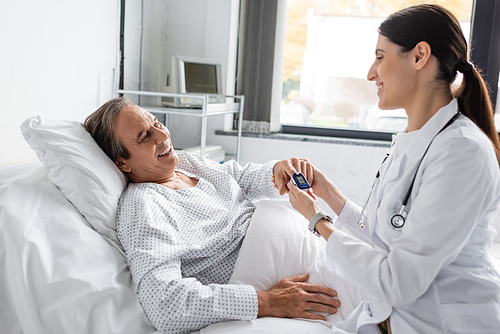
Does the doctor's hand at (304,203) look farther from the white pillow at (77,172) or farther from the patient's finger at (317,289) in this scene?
the white pillow at (77,172)

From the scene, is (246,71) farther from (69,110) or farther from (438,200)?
(438,200)

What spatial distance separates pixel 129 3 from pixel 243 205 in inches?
64.5

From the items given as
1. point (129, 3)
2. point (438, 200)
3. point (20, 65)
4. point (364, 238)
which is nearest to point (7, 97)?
point (20, 65)

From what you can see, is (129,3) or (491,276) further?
(129,3)

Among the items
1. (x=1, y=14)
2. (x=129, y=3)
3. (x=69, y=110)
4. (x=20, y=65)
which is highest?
(x=129, y=3)

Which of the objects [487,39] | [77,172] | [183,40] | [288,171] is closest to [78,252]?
[77,172]

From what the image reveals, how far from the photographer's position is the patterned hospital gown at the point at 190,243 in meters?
1.01

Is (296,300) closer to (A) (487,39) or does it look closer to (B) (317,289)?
(B) (317,289)

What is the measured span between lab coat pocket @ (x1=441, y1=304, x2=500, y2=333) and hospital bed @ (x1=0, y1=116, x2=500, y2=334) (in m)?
0.33

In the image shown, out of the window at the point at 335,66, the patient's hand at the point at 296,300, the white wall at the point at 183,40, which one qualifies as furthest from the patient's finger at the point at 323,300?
the window at the point at 335,66

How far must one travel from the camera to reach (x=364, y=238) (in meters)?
1.23

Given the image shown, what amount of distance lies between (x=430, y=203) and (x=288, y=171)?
2.30 ft

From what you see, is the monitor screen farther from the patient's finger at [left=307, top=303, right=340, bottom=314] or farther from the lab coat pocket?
the lab coat pocket

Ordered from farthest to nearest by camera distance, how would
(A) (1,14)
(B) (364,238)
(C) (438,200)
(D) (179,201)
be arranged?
(A) (1,14) < (D) (179,201) < (B) (364,238) < (C) (438,200)
